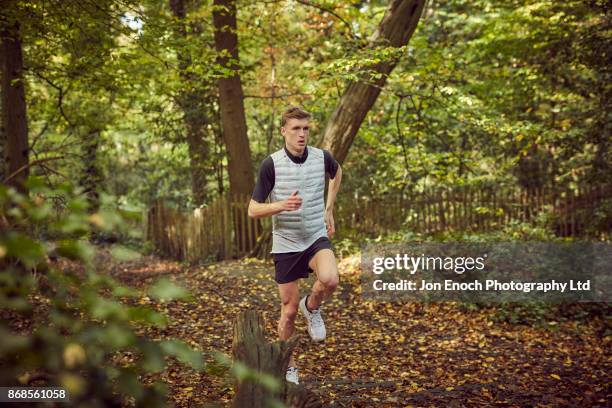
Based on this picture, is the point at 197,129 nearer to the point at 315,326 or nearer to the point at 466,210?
the point at 466,210

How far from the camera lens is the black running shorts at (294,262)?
4496mm

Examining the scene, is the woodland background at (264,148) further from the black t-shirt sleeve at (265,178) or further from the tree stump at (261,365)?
the black t-shirt sleeve at (265,178)

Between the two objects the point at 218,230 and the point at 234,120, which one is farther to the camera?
the point at 218,230

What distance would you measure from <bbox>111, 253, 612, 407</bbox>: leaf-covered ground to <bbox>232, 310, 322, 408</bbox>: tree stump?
123 centimetres

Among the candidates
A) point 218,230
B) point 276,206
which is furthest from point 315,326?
point 218,230

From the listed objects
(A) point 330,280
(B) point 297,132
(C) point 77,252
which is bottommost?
(A) point 330,280

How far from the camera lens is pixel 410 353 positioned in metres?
6.19

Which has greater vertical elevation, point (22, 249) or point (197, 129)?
point (197, 129)

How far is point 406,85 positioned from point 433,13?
22.0 feet

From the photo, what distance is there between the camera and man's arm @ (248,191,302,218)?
3.94 metres

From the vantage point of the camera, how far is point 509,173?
682 inches

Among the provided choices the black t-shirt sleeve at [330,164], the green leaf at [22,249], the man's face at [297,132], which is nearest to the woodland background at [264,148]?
the green leaf at [22,249]

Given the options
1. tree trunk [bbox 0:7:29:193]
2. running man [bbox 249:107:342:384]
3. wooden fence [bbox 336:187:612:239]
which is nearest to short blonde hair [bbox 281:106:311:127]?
running man [bbox 249:107:342:384]

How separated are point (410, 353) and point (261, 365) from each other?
3.35 m
